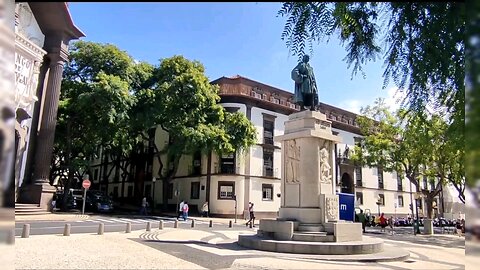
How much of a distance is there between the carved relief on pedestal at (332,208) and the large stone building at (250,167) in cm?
2035

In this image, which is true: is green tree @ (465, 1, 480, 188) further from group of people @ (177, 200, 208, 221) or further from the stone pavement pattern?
group of people @ (177, 200, 208, 221)

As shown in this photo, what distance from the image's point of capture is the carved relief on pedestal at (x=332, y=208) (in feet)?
39.8

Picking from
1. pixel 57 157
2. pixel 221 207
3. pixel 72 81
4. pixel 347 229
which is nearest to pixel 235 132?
pixel 221 207

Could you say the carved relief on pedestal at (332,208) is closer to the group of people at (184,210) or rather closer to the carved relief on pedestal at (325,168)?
Answer: the carved relief on pedestal at (325,168)

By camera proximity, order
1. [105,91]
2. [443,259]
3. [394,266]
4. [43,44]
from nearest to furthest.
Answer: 1. [394,266]
2. [443,259]
3. [43,44]
4. [105,91]

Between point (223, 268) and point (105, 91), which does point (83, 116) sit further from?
point (223, 268)

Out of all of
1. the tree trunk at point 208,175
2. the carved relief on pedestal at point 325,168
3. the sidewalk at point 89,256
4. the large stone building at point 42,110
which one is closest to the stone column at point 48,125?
the large stone building at point 42,110

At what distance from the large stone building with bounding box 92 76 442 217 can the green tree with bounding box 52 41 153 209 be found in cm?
819

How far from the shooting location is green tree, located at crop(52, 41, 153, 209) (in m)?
26.8

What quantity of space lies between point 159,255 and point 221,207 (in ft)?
79.2

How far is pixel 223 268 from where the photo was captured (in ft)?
26.4

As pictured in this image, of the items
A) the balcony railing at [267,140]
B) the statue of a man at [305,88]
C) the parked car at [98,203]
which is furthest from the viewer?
the balcony railing at [267,140]

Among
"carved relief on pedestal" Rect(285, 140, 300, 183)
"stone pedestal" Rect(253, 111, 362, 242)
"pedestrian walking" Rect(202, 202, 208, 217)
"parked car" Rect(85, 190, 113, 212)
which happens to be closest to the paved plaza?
"stone pedestal" Rect(253, 111, 362, 242)

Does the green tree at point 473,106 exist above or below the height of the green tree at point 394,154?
below
